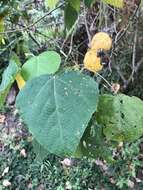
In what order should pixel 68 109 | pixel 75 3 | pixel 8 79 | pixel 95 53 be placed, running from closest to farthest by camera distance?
pixel 68 109, pixel 8 79, pixel 95 53, pixel 75 3

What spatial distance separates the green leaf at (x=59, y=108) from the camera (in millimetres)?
587

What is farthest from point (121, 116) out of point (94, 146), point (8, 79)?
point (8, 79)

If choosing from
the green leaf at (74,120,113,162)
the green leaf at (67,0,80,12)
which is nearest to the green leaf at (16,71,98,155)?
the green leaf at (74,120,113,162)

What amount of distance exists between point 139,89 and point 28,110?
2.77m

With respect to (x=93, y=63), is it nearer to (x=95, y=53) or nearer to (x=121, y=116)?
(x=95, y=53)

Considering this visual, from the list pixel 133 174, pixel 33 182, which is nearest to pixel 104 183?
pixel 133 174

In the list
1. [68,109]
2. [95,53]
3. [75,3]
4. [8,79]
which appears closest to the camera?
[68,109]

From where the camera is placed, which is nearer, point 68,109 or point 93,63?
point 68,109

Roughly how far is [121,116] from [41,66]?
0.17 m

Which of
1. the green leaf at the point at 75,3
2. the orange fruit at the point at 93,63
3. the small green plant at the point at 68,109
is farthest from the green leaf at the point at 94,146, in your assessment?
the green leaf at the point at 75,3

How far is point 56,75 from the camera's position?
2.25 ft

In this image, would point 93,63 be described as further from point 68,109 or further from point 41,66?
point 68,109

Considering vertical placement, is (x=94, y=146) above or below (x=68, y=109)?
below

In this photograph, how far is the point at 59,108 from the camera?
2.01 feet
